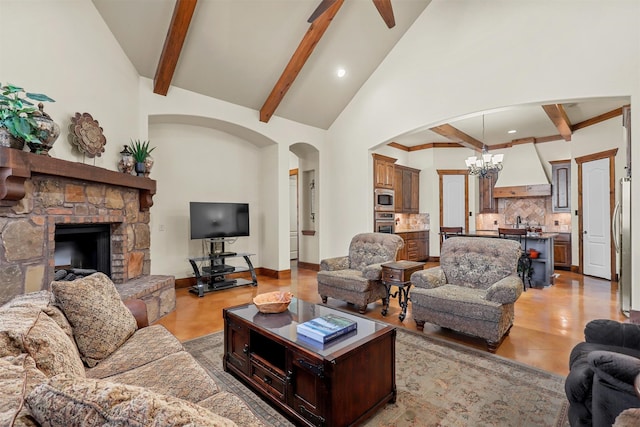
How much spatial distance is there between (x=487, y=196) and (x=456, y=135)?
8.21 ft

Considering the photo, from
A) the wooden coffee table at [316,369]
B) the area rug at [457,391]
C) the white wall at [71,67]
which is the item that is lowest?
the area rug at [457,391]

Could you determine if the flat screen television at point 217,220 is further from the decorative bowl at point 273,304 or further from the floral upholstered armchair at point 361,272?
the decorative bowl at point 273,304

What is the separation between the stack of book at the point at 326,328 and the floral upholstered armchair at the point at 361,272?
5.56 feet

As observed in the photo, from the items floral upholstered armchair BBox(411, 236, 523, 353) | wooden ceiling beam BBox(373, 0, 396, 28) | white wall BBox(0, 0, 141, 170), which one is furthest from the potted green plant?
floral upholstered armchair BBox(411, 236, 523, 353)

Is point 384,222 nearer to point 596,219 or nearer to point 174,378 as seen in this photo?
point 596,219

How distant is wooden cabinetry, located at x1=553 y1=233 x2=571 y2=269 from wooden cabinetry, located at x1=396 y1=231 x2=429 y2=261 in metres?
2.76

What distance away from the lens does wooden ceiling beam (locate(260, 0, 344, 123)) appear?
4340 millimetres

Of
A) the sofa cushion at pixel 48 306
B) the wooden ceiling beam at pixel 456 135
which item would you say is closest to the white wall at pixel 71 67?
the sofa cushion at pixel 48 306

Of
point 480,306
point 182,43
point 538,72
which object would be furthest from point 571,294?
point 182,43

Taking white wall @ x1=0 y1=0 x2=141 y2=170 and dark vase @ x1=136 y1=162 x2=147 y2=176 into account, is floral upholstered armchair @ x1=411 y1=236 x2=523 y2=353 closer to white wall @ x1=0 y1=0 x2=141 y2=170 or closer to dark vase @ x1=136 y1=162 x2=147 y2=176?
dark vase @ x1=136 y1=162 x2=147 y2=176

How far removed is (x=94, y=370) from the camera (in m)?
1.62

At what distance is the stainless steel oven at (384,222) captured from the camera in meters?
6.34

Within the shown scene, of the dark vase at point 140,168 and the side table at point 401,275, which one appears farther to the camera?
the dark vase at point 140,168

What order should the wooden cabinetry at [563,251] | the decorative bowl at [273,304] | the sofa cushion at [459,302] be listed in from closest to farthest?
the decorative bowl at [273,304]
the sofa cushion at [459,302]
the wooden cabinetry at [563,251]
